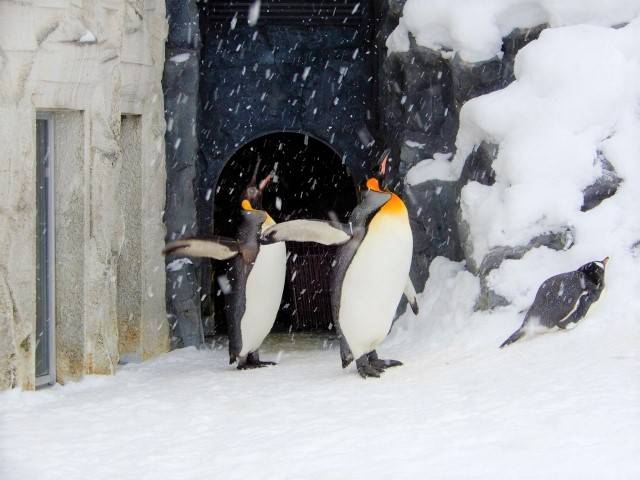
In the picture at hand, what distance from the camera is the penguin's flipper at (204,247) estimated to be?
515cm

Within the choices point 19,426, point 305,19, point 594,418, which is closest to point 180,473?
point 19,426

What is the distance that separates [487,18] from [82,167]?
263 cm

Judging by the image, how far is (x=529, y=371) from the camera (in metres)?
4.48

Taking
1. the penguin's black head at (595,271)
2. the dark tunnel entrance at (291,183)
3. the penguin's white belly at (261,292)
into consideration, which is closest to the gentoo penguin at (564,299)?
the penguin's black head at (595,271)

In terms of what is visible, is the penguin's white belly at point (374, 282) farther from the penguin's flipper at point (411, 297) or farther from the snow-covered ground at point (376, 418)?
the penguin's flipper at point (411, 297)

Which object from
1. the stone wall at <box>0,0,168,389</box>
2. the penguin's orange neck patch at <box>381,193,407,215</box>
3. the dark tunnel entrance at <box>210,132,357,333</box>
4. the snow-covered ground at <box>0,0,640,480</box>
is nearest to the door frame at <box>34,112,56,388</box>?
the stone wall at <box>0,0,168,389</box>

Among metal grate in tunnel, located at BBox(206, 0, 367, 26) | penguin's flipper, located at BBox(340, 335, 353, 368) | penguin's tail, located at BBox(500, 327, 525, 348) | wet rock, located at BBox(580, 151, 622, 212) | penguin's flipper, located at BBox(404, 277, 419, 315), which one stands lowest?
penguin's flipper, located at BBox(340, 335, 353, 368)

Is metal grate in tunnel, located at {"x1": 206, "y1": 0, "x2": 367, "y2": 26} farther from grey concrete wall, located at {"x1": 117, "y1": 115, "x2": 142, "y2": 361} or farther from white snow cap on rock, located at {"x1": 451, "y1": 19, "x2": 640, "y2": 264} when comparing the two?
white snow cap on rock, located at {"x1": 451, "y1": 19, "x2": 640, "y2": 264}

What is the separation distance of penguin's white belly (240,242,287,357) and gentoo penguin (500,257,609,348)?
1.48 m

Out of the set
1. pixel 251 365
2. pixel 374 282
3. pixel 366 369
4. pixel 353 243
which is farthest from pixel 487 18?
pixel 251 365

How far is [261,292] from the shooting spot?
232 inches

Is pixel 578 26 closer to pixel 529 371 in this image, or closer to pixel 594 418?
pixel 529 371

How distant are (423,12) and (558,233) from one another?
1.87 metres

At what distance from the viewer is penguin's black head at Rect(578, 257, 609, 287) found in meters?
4.99
